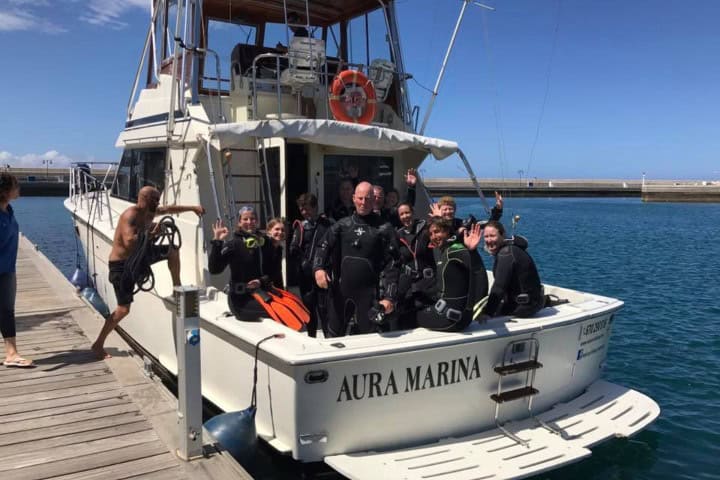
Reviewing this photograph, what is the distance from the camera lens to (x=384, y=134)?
210 inches

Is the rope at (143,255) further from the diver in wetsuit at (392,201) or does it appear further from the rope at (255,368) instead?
the diver in wetsuit at (392,201)

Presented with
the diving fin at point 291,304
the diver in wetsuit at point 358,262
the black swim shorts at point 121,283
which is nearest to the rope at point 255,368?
the diving fin at point 291,304

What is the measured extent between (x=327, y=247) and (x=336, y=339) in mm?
889

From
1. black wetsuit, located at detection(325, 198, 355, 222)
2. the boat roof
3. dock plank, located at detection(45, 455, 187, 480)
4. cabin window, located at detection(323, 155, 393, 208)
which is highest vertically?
the boat roof

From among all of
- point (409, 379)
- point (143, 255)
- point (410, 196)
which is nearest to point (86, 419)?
point (143, 255)

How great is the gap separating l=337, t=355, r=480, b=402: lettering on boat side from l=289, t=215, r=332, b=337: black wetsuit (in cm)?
107

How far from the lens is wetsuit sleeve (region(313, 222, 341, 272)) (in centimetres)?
431

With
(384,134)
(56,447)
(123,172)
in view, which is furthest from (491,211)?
(123,172)

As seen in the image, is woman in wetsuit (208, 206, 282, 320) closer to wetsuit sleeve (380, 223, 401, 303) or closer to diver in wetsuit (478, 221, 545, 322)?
wetsuit sleeve (380, 223, 401, 303)

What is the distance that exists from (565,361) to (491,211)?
1626 mm

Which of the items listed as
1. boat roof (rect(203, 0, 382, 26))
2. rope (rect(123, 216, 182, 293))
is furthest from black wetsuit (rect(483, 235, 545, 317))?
boat roof (rect(203, 0, 382, 26))

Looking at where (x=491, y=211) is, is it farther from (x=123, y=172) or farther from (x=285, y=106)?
(x=123, y=172)

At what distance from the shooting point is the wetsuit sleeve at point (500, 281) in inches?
173

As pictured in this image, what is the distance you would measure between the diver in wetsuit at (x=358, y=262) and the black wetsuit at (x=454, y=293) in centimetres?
44
